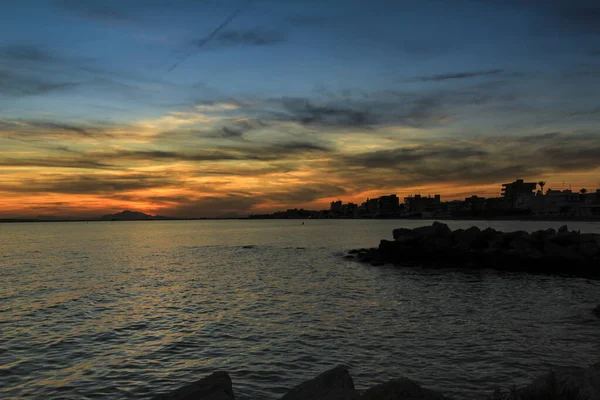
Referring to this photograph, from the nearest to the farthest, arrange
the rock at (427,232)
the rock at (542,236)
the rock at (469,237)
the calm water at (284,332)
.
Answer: the calm water at (284,332)
the rock at (542,236)
the rock at (469,237)
the rock at (427,232)

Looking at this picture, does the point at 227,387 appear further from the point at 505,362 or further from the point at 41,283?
the point at 41,283

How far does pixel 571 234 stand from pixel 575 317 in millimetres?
26934

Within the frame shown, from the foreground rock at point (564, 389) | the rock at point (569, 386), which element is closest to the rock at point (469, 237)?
the rock at point (569, 386)

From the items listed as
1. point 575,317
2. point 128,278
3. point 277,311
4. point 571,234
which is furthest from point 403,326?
point 571,234

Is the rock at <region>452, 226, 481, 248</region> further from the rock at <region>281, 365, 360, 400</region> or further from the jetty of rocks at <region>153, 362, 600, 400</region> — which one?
the rock at <region>281, 365, 360, 400</region>

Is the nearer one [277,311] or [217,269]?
[277,311]

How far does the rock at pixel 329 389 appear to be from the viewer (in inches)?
327

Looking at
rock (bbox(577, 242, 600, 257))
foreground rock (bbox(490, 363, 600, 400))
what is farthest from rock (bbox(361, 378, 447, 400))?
rock (bbox(577, 242, 600, 257))

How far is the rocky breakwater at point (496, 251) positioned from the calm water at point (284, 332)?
17.2 feet

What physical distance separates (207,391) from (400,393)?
3771 millimetres

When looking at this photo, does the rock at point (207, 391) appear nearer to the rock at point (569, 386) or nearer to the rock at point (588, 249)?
the rock at point (569, 386)

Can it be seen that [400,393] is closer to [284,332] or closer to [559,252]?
[284,332]

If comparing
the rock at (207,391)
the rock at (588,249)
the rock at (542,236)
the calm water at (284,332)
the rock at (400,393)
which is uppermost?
the rock at (542,236)

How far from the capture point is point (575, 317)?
1953 cm
